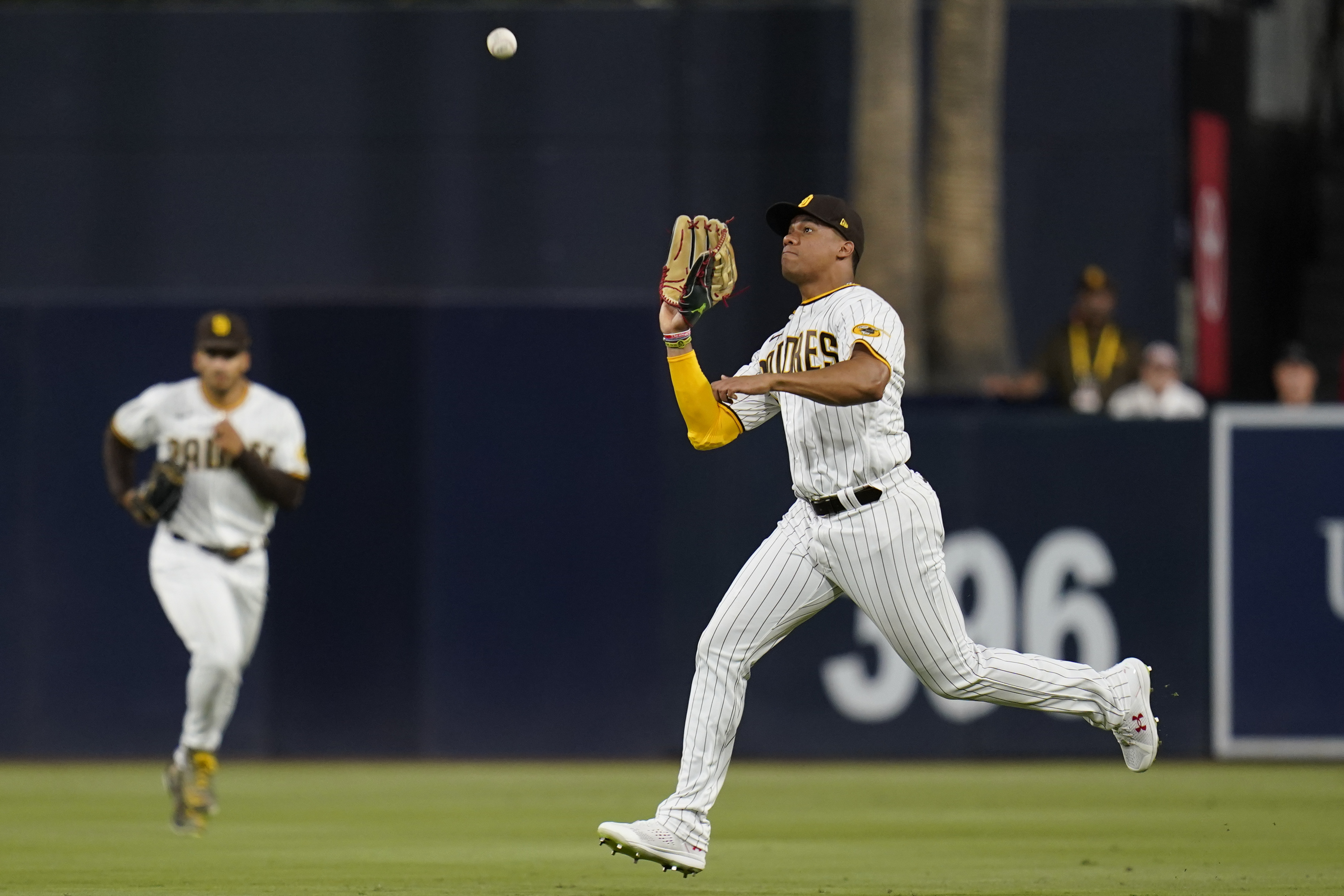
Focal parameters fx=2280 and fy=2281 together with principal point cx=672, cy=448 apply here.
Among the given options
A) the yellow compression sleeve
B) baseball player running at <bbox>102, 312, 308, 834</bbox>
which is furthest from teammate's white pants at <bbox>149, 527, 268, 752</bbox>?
the yellow compression sleeve

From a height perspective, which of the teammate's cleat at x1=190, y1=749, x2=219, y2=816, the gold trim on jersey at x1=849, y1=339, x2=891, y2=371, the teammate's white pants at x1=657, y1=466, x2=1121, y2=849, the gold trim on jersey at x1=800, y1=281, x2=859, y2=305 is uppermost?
the gold trim on jersey at x1=800, y1=281, x2=859, y2=305

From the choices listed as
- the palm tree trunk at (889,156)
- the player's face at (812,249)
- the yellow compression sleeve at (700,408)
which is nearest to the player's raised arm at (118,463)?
the yellow compression sleeve at (700,408)

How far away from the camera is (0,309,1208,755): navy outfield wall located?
41.7 ft

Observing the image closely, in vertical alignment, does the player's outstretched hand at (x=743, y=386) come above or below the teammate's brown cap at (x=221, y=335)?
below

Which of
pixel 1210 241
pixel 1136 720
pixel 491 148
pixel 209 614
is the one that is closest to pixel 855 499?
pixel 1136 720

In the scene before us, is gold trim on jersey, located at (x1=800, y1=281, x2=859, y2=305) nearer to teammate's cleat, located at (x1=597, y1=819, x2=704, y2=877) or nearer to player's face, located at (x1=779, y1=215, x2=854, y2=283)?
player's face, located at (x1=779, y1=215, x2=854, y2=283)

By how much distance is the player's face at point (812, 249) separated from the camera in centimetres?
748

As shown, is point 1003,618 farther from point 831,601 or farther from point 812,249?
point 812,249

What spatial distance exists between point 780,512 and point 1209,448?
7.90 ft

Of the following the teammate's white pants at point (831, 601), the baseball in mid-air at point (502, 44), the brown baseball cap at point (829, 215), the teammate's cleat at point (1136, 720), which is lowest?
the teammate's cleat at point (1136, 720)

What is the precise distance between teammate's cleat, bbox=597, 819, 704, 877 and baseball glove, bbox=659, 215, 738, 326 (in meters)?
1.61

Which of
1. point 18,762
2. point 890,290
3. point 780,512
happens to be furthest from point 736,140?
point 18,762

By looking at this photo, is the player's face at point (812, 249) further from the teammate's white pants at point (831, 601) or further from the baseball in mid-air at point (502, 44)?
the baseball in mid-air at point (502, 44)

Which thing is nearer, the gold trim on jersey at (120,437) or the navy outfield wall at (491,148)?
the gold trim on jersey at (120,437)
